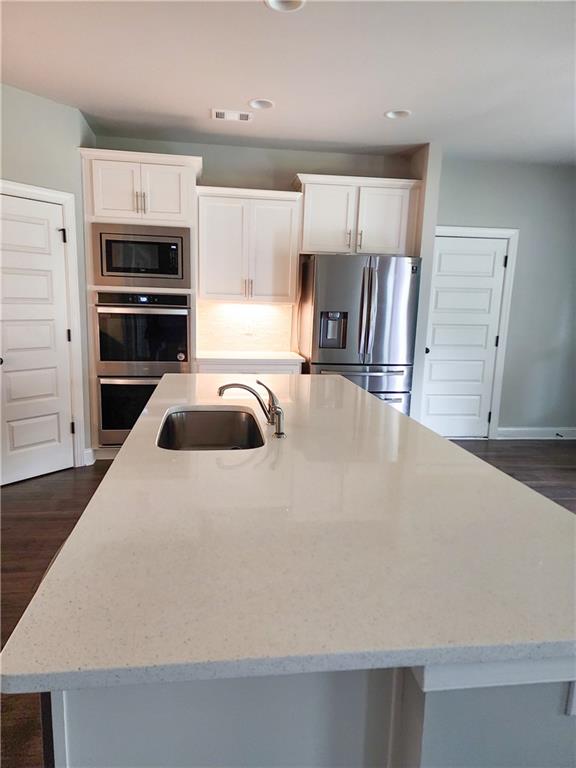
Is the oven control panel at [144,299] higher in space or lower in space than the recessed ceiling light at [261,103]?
lower

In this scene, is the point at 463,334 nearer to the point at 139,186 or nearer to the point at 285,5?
the point at 139,186

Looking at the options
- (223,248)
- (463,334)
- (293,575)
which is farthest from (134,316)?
(293,575)

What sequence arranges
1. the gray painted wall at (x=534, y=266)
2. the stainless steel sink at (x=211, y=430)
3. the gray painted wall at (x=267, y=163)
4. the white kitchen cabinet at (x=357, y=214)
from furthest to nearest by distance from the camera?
1. the gray painted wall at (x=534, y=266)
2. the gray painted wall at (x=267, y=163)
3. the white kitchen cabinet at (x=357, y=214)
4. the stainless steel sink at (x=211, y=430)

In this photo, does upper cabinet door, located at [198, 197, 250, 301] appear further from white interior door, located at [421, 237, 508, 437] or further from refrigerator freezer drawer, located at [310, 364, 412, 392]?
white interior door, located at [421, 237, 508, 437]

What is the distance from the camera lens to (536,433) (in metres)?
4.87

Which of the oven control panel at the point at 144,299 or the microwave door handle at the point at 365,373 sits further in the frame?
the microwave door handle at the point at 365,373

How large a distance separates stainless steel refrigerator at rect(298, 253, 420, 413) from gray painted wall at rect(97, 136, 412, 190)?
0.91 meters

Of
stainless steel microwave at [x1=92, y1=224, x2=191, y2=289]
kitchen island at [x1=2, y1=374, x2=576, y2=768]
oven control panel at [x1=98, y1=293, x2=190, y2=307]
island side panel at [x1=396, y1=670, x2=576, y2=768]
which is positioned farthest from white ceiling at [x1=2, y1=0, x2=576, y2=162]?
island side panel at [x1=396, y1=670, x2=576, y2=768]

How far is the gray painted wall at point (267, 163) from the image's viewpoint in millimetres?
4047

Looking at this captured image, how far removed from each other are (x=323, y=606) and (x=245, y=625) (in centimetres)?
12

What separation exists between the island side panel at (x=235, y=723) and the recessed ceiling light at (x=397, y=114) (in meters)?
3.41

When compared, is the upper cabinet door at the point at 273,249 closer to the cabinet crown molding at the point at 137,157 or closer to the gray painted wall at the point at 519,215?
the gray painted wall at the point at 519,215

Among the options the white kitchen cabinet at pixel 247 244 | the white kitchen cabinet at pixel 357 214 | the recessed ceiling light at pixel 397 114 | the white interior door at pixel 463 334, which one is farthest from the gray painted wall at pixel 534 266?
the white kitchen cabinet at pixel 247 244

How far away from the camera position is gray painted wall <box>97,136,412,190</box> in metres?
4.05
